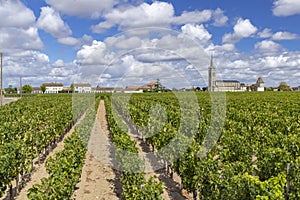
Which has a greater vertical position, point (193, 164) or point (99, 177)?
point (193, 164)

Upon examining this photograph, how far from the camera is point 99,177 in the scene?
10.4 metres

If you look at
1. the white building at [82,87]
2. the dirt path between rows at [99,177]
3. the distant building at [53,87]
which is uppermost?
the distant building at [53,87]

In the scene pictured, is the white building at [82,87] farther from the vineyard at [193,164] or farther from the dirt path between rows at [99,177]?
the vineyard at [193,164]

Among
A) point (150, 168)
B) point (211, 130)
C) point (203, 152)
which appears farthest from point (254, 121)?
point (203, 152)

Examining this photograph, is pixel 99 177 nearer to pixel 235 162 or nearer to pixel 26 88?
pixel 235 162

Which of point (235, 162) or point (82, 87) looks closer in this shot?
point (235, 162)

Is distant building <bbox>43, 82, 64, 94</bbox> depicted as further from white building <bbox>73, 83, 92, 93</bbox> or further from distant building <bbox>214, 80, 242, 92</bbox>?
white building <bbox>73, 83, 92, 93</bbox>

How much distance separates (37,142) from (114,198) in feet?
15.7

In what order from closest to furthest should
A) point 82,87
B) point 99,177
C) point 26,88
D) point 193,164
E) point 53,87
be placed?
1. point 193,164
2. point 99,177
3. point 82,87
4. point 26,88
5. point 53,87

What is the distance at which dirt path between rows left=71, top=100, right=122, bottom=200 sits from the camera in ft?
28.8

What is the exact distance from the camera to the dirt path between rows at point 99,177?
346 inches

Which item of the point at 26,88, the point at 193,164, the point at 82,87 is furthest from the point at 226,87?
the point at 193,164

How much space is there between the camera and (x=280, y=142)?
9648mm

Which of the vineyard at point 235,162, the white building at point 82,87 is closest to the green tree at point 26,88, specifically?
the white building at point 82,87
